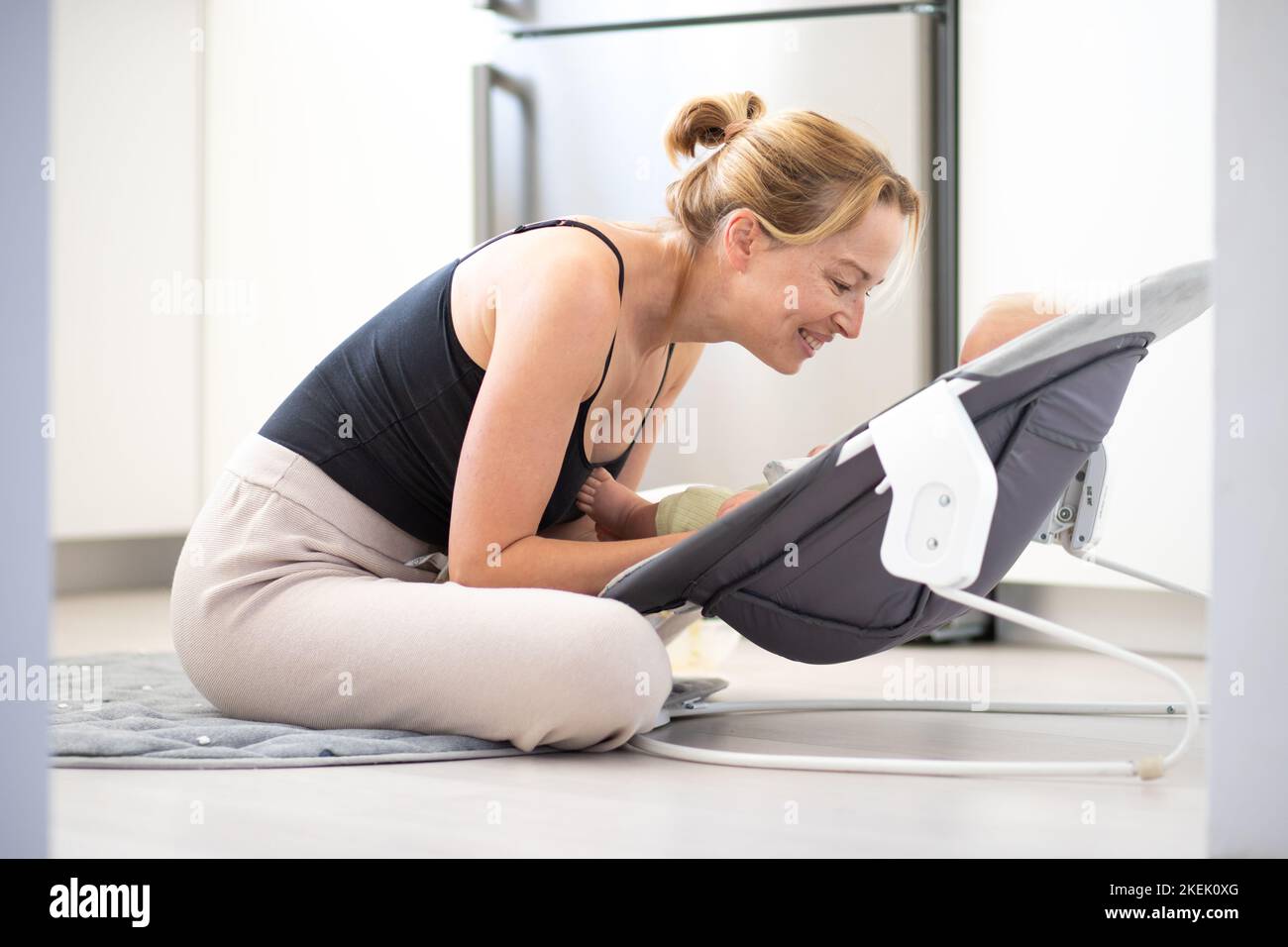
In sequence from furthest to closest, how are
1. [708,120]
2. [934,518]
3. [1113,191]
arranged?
[1113,191] → [708,120] → [934,518]

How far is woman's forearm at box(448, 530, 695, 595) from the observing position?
4.08 feet

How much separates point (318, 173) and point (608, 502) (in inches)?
70.8

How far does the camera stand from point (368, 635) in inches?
48.1

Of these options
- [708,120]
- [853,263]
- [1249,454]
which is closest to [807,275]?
[853,263]

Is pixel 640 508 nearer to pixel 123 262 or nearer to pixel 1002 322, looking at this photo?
pixel 1002 322

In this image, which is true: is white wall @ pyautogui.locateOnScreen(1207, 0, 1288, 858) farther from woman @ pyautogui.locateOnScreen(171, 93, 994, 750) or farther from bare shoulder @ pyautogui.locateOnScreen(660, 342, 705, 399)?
bare shoulder @ pyautogui.locateOnScreen(660, 342, 705, 399)

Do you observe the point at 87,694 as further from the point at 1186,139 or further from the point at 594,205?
the point at 1186,139

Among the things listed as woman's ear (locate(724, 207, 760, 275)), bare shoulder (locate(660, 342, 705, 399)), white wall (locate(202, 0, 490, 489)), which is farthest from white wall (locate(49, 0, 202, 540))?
woman's ear (locate(724, 207, 760, 275))

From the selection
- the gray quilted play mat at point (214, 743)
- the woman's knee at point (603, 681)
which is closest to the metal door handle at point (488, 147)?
the gray quilted play mat at point (214, 743)

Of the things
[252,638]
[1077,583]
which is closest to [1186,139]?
[1077,583]

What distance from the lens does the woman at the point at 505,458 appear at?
3.95ft

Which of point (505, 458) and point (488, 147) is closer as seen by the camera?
point (505, 458)

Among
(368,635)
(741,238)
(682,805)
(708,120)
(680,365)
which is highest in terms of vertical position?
(708,120)

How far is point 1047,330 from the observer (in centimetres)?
107
